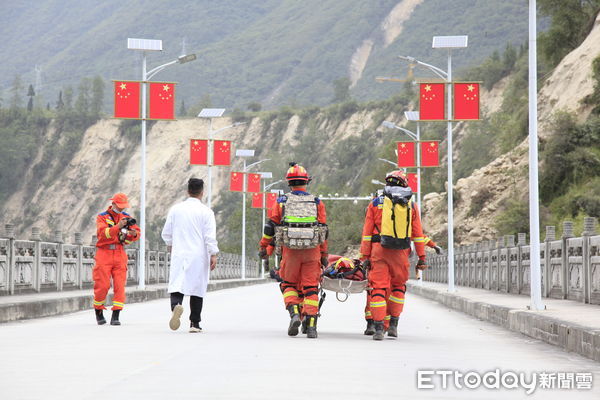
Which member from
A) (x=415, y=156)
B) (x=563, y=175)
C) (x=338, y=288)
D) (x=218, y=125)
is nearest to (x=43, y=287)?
(x=338, y=288)

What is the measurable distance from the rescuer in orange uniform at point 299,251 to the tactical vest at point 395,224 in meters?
0.81

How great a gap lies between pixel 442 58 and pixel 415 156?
14560cm

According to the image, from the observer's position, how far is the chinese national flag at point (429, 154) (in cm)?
4541

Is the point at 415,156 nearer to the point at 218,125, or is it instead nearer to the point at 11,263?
the point at 11,263

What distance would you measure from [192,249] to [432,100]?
1890cm

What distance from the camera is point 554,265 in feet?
80.2

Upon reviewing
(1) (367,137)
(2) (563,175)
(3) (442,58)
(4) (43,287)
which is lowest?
(4) (43,287)

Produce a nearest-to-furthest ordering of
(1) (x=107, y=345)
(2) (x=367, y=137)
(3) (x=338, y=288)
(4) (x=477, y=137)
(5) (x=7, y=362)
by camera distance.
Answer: (5) (x=7, y=362) < (1) (x=107, y=345) < (3) (x=338, y=288) < (4) (x=477, y=137) < (2) (x=367, y=137)

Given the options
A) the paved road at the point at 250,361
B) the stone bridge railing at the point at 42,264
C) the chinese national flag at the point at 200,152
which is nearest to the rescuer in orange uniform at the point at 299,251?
the paved road at the point at 250,361

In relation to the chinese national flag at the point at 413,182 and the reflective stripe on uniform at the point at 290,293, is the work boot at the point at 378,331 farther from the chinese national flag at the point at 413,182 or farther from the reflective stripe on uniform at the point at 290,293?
the chinese national flag at the point at 413,182

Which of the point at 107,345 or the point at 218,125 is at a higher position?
the point at 218,125

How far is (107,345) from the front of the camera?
1266cm

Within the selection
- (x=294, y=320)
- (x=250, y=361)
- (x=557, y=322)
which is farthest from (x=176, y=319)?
(x=557, y=322)

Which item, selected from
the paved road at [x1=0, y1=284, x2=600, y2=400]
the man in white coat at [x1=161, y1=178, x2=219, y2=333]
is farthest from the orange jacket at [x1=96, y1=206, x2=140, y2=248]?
the paved road at [x1=0, y1=284, x2=600, y2=400]
